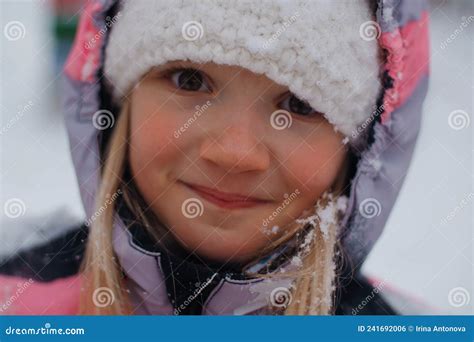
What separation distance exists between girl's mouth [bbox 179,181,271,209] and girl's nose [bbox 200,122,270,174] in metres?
0.08

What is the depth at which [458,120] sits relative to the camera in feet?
5.13

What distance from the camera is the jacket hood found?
4.54ft

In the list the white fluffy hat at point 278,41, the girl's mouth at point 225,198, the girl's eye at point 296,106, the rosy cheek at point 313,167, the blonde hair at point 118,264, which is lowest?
the blonde hair at point 118,264

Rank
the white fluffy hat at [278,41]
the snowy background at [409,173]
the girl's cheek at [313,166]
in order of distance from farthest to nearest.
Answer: the snowy background at [409,173]
the girl's cheek at [313,166]
the white fluffy hat at [278,41]

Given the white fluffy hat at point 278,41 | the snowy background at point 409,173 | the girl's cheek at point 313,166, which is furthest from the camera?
the snowy background at point 409,173

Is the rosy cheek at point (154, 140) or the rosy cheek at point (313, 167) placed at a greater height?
the rosy cheek at point (313, 167)

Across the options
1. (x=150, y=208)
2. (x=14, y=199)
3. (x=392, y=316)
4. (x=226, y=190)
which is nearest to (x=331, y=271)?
(x=392, y=316)

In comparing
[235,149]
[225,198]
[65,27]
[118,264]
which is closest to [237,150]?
[235,149]

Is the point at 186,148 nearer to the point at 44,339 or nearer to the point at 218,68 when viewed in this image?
the point at 218,68

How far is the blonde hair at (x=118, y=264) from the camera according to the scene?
1.50m

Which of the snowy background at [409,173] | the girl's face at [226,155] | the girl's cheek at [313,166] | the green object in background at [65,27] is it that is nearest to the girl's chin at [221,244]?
the girl's face at [226,155]

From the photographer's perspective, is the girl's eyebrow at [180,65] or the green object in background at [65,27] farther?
the green object in background at [65,27]

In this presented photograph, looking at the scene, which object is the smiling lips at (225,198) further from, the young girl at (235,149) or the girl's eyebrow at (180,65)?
the girl's eyebrow at (180,65)

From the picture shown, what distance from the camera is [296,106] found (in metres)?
1.39
